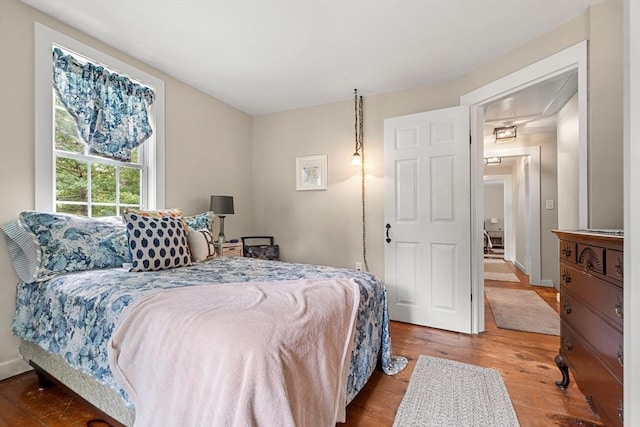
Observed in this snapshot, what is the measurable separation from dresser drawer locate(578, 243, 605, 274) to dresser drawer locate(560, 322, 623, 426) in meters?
0.38

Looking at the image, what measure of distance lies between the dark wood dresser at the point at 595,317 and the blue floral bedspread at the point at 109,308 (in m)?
1.00

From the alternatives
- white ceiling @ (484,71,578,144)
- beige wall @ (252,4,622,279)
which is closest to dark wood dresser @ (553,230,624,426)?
white ceiling @ (484,71,578,144)

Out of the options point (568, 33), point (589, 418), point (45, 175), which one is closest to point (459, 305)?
point (589, 418)

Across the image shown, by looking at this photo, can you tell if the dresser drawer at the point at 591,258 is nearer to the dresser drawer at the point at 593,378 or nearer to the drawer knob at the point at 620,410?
the dresser drawer at the point at 593,378

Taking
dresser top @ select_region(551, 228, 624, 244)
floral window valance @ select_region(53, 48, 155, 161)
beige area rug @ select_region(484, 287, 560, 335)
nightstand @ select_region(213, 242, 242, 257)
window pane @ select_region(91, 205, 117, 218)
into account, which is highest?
floral window valance @ select_region(53, 48, 155, 161)

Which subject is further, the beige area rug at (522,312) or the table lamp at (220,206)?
the table lamp at (220,206)

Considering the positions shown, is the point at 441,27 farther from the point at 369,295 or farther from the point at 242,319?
the point at 242,319

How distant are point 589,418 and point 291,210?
315 centimetres

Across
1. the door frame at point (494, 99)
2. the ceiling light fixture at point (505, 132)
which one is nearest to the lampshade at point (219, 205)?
the door frame at point (494, 99)

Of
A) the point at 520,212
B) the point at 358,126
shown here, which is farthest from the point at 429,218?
the point at 520,212

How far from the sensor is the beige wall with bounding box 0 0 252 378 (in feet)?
6.07

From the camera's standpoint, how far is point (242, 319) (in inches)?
41.1

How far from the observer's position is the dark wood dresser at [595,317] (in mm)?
1097

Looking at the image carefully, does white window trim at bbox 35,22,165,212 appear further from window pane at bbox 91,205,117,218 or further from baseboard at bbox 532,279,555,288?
baseboard at bbox 532,279,555,288
